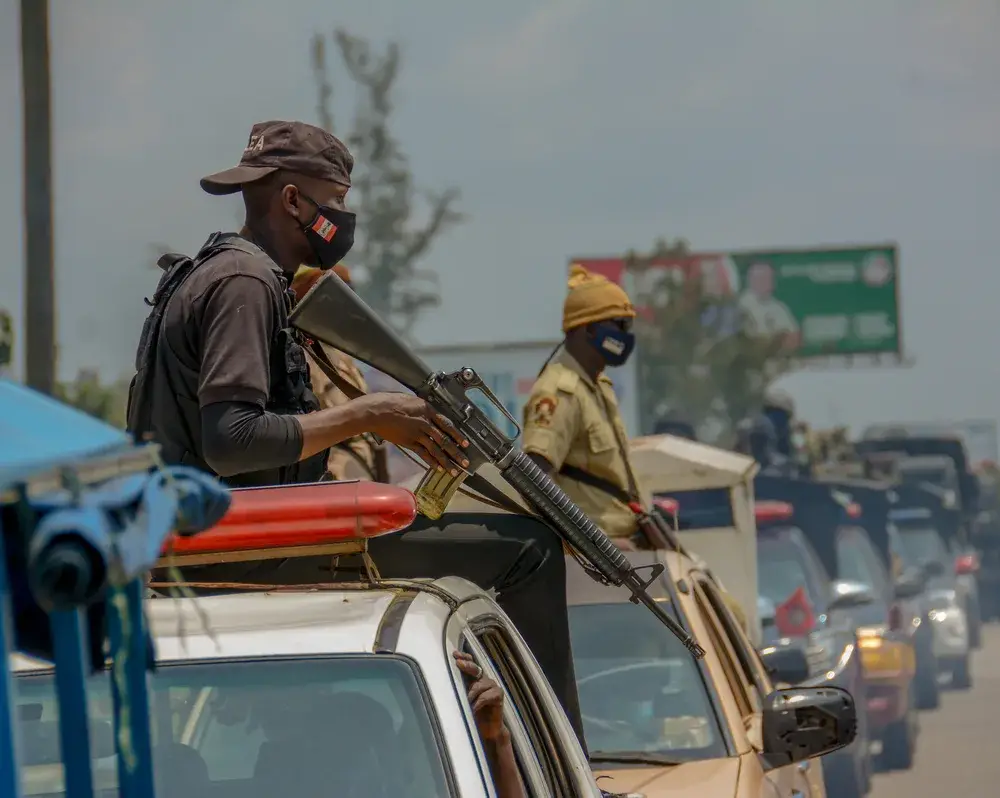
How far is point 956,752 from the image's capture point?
15047 millimetres

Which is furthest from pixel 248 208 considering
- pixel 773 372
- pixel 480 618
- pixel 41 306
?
pixel 773 372

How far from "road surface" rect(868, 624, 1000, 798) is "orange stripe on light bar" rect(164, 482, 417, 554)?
983 centimetres

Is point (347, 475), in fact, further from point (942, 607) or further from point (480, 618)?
point (942, 607)

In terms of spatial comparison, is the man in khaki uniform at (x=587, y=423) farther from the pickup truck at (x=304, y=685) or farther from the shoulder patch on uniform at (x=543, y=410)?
the pickup truck at (x=304, y=685)

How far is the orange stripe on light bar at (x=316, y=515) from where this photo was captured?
338cm

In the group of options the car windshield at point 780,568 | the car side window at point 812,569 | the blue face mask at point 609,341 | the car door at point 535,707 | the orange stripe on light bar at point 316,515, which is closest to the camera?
the orange stripe on light bar at point 316,515

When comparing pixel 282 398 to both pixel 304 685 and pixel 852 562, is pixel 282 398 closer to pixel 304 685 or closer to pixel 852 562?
pixel 304 685

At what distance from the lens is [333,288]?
414 centimetres

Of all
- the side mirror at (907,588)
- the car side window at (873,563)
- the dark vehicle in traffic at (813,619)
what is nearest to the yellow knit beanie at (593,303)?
the dark vehicle in traffic at (813,619)

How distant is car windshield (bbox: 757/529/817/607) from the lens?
1198 centimetres

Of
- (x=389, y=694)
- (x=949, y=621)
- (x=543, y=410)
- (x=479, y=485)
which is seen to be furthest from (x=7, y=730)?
(x=949, y=621)

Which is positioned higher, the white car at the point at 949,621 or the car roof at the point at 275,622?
the car roof at the point at 275,622

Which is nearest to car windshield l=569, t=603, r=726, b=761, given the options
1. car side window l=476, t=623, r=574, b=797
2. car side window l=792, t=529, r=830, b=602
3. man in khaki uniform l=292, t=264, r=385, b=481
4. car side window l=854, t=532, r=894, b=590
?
man in khaki uniform l=292, t=264, r=385, b=481

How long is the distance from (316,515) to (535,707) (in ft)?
2.40
